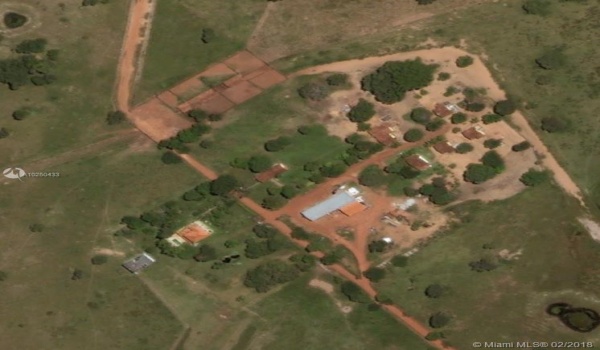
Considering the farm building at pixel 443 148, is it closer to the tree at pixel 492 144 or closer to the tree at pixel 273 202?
the tree at pixel 492 144

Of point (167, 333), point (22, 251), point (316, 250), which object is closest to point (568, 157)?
point (316, 250)

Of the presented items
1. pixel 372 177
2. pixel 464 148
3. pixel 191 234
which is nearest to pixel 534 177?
pixel 464 148

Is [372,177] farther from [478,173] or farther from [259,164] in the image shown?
[259,164]

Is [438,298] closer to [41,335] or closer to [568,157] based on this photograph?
[568,157]

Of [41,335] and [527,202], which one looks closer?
[41,335]

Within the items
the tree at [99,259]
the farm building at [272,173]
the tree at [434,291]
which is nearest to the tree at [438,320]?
the tree at [434,291]

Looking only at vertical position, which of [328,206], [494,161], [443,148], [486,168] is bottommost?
[328,206]

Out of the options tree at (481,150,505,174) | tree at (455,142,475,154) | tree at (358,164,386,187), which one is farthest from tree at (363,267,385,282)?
tree at (455,142,475,154)
